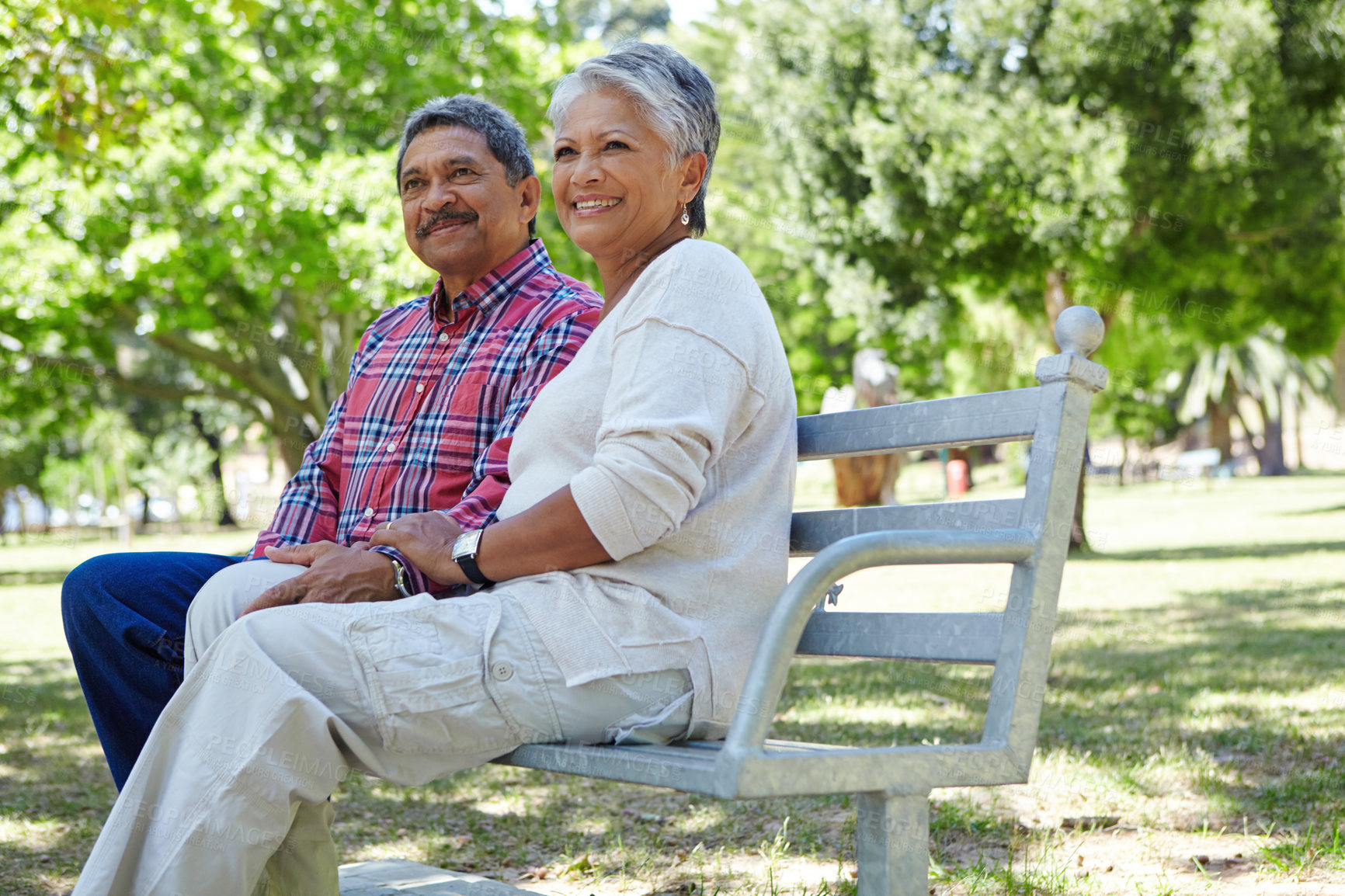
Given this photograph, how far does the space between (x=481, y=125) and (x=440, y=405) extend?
0.72 metres

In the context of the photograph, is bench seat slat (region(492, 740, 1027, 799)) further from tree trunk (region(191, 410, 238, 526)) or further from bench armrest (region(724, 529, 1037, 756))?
tree trunk (region(191, 410, 238, 526))

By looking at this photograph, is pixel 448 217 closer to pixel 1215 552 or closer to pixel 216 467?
pixel 1215 552

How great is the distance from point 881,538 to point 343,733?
0.85m

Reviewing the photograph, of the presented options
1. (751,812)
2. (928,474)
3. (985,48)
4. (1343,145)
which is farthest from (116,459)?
(751,812)

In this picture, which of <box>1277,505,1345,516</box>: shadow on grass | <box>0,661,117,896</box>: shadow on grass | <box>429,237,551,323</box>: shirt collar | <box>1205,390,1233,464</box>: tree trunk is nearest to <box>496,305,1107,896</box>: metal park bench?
<box>429,237,551,323</box>: shirt collar

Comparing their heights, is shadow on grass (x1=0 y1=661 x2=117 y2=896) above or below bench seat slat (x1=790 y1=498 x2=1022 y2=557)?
below

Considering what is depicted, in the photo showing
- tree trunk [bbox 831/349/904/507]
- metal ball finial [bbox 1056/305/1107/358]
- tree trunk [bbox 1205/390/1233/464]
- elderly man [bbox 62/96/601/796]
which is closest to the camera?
metal ball finial [bbox 1056/305/1107/358]

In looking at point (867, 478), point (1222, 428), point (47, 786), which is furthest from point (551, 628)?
point (1222, 428)

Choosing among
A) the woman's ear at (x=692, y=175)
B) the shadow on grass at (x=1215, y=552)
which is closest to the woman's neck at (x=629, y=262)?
the woman's ear at (x=692, y=175)

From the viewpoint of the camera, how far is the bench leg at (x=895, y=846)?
1779mm

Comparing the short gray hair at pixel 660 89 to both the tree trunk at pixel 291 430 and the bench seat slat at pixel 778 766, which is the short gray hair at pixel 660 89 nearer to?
the bench seat slat at pixel 778 766

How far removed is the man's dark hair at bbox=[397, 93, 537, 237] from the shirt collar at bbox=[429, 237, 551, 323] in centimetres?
20

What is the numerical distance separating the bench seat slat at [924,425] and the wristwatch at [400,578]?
0.82 m

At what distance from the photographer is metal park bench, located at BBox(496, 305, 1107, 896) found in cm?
170
